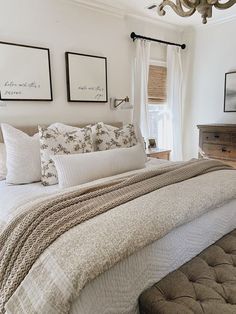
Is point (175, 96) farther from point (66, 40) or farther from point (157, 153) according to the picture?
point (66, 40)

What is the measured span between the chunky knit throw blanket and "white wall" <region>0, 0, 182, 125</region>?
1528mm

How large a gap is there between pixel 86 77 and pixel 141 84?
0.90m

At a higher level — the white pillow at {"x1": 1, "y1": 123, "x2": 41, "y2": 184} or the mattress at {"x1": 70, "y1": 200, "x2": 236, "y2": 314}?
the white pillow at {"x1": 1, "y1": 123, "x2": 41, "y2": 184}

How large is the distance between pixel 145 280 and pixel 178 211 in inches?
14.8

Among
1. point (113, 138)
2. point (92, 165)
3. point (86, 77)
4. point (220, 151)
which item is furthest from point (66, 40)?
point (220, 151)

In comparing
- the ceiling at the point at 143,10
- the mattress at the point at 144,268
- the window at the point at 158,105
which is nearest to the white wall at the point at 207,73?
the ceiling at the point at 143,10

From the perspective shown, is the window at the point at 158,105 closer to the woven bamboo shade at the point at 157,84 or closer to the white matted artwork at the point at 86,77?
the woven bamboo shade at the point at 157,84

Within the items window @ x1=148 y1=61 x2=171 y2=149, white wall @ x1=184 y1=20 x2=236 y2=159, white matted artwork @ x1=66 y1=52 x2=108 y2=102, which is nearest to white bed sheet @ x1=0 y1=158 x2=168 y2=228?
white matted artwork @ x1=66 y1=52 x2=108 y2=102

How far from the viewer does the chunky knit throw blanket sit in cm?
104

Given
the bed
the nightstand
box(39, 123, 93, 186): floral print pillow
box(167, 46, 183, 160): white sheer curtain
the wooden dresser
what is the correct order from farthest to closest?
1. box(167, 46, 183, 160): white sheer curtain
2. the nightstand
3. the wooden dresser
4. box(39, 123, 93, 186): floral print pillow
5. the bed

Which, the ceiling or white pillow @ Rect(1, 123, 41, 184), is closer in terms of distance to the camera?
white pillow @ Rect(1, 123, 41, 184)

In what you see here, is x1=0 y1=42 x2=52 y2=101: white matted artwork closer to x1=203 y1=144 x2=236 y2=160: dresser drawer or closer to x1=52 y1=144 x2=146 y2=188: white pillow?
x1=52 y1=144 x2=146 y2=188: white pillow

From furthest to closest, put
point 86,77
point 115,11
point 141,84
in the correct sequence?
point 141,84 < point 115,11 < point 86,77

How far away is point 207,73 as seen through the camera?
3891 millimetres
